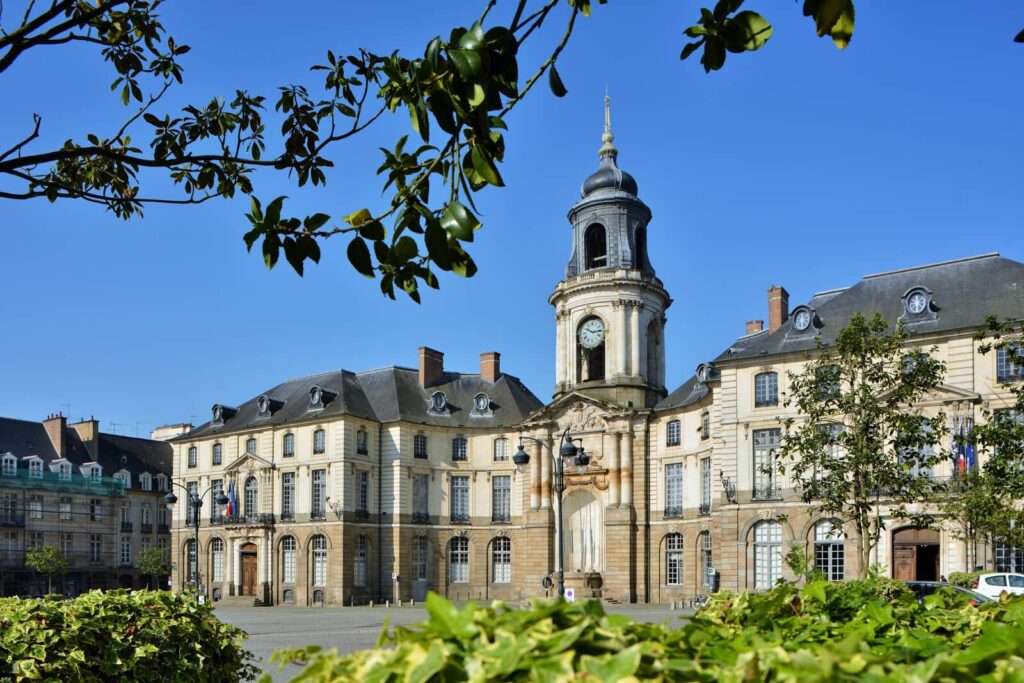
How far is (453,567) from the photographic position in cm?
5666

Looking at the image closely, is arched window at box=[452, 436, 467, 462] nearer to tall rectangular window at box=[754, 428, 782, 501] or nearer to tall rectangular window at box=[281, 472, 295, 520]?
tall rectangular window at box=[281, 472, 295, 520]

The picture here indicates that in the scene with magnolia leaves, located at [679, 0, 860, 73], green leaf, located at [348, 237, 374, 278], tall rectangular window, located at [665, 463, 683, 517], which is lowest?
tall rectangular window, located at [665, 463, 683, 517]

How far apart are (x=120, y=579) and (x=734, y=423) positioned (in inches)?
1770

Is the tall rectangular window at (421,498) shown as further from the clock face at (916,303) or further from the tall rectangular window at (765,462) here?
the clock face at (916,303)

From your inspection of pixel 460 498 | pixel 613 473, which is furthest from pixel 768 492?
pixel 460 498

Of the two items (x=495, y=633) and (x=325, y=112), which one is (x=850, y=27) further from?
(x=325, y=112)

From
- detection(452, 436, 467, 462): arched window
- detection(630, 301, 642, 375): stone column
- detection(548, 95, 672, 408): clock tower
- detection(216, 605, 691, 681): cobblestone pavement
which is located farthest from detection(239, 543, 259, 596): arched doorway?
detection(630, 301, 642, 375): stone column

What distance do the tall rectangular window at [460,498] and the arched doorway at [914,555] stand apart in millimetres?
24426

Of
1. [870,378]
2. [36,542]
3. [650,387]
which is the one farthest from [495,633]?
[36,542]

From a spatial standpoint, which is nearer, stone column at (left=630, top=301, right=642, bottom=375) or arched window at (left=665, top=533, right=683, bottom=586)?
arched window at (left=665, top=533, right=683, bottom=586)

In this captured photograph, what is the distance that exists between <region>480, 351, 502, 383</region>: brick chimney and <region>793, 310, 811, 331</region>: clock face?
21.6 meters

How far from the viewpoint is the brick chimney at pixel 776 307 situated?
47.5 meters

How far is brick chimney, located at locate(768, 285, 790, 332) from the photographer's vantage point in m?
47.5

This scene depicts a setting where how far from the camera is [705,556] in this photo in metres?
47.8
